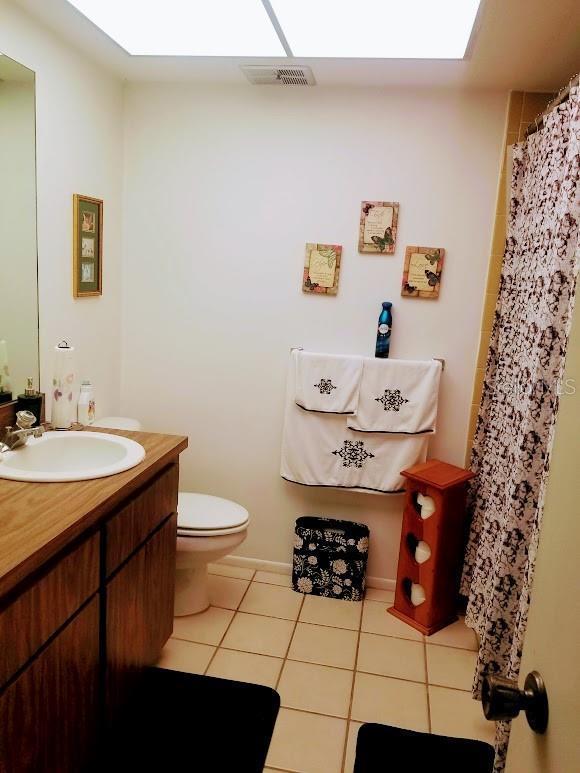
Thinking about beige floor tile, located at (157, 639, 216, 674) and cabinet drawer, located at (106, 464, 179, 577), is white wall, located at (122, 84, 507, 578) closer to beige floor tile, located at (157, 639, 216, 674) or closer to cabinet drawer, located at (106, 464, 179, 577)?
beige floor tile, located at (157, 639, 216, 674)

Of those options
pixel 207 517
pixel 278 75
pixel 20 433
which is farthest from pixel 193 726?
pixel 278 75

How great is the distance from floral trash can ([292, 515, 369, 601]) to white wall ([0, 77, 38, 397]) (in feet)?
4.72

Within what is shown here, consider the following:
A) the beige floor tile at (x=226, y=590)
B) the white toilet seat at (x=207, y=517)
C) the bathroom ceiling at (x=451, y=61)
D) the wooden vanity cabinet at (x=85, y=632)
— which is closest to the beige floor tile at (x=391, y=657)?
the beige floor tile at (x=226, y=590)

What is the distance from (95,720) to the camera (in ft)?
5.24

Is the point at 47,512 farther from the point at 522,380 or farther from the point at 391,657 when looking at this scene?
the point at 391,657

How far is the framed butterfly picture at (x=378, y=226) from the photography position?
100 inches

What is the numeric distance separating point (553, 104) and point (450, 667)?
2149 mm

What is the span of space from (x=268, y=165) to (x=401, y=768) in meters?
2.38

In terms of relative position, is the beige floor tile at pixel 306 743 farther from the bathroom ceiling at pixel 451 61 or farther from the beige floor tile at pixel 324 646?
the bathroom ceiling at pixel 451 61

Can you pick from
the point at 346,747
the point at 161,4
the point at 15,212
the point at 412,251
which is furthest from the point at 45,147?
the point at 346,747

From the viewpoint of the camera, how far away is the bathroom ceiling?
5.81 ft

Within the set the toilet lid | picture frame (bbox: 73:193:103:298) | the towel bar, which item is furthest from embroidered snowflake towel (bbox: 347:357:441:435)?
picture frame (bbox: 73:193:103:298)

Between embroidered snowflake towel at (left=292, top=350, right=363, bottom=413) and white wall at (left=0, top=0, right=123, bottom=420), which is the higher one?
white wall at (left=0, top=0, right=123, bottom=420)

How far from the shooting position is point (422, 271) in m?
2.56
